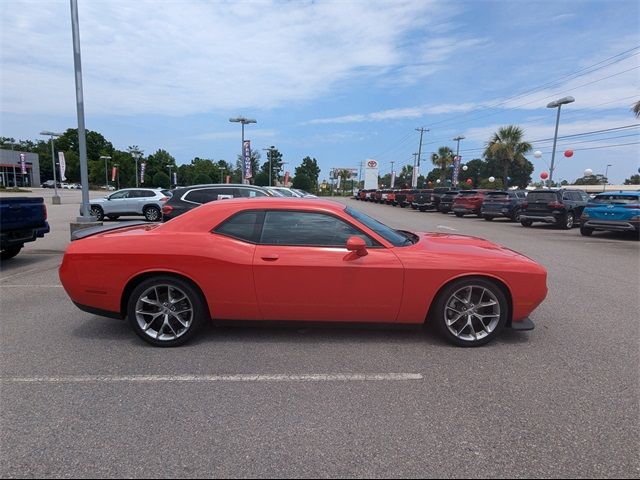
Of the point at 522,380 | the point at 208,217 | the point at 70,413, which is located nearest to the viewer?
the point at 70,413

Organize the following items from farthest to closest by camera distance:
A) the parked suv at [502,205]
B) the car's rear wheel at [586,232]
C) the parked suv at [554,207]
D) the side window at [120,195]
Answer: the parked suv at [502,205], the side window at [120,195], the parked suv at [554,207], the car's rear wheel at [586,232]

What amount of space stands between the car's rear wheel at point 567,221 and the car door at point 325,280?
1624 centimetres

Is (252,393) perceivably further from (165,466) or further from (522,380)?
(522,380)

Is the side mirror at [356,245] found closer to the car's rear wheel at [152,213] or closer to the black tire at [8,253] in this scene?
the black tire at [8,253]

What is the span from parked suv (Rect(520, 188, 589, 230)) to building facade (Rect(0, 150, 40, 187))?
81.0m

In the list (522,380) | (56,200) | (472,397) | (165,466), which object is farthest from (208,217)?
(56,200)

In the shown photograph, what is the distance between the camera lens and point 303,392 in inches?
132

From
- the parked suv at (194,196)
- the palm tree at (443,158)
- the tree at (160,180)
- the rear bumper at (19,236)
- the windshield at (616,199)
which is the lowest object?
the tree at (160,180)

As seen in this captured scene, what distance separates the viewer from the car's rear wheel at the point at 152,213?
19.2m

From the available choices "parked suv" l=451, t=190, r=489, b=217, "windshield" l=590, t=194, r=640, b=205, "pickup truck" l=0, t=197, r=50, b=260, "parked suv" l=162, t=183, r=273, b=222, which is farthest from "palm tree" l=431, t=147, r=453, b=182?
"pickup truck" l=0, t=197, r=50, b=260

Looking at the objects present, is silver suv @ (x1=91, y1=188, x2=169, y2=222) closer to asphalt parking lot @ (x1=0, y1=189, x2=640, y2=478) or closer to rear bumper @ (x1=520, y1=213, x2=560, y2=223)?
asphalt parking lot @ (x1=0, y1=189, x2=640, y2=478)

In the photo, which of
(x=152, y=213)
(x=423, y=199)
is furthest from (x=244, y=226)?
(x=423, y=199)

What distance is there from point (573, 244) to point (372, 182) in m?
64.9

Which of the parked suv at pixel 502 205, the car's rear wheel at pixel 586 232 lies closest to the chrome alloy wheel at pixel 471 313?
the car's rear wheel at pixel 586 232
